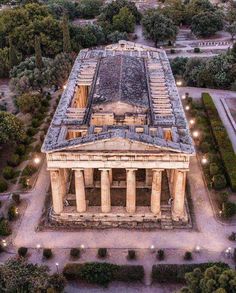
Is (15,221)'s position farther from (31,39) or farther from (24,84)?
(31,39)

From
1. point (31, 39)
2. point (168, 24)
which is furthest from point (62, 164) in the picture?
point (168, 24)

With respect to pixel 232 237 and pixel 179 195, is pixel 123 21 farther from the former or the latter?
pixel 232 237

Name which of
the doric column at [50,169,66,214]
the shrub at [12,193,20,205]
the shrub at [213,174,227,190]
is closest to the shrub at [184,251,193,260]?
the shrub at [213,174,227,190]

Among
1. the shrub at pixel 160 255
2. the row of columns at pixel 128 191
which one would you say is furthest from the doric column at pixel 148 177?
the shrub at pixel 160 255

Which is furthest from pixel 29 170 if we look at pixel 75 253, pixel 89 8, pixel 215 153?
pixel 89 8

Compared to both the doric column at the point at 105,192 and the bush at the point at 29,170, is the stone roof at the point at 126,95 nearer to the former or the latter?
the doric column at the point at 105,192

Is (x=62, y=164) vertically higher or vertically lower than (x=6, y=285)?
higher
